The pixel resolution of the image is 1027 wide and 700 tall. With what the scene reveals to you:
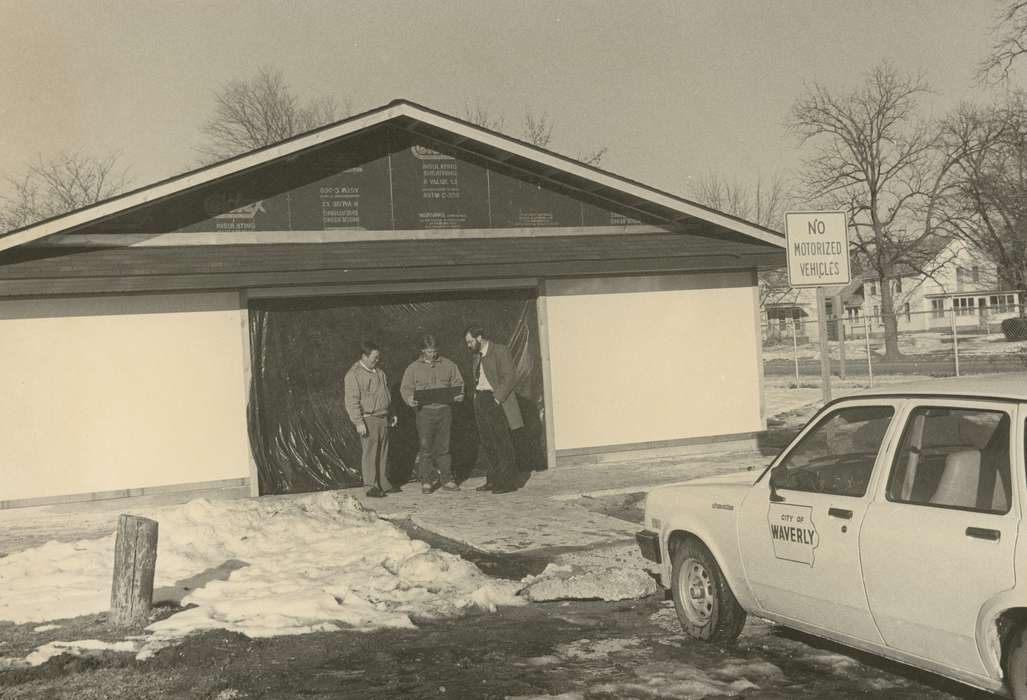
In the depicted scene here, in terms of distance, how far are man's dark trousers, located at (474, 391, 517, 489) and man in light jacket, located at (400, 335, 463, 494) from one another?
42 centimetres

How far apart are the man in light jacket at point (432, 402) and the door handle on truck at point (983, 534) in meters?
9.05

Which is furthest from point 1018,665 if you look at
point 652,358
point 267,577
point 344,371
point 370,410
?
point 652,358

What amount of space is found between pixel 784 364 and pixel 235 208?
3683 centimetres

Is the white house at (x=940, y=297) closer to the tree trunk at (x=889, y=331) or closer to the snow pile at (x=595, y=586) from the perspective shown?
the tree trunk at (x=889, y=331)

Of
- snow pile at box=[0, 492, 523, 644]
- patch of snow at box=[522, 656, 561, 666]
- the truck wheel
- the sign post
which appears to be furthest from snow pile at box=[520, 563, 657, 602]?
the sign post

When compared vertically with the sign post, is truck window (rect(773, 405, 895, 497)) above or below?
below

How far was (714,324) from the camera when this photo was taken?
15398mm

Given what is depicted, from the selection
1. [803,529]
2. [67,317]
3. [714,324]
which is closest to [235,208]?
[67,317]

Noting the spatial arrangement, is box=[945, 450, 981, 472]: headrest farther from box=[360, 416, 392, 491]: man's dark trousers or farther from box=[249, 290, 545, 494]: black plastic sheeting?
box=[249, 290, 545, 494]: black plastic sheeting

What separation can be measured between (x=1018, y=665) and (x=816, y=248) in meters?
5.41

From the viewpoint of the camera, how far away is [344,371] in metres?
13.7

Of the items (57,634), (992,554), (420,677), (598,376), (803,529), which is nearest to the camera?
(992,554)

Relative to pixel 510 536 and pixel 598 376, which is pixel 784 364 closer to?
pixel 598 376

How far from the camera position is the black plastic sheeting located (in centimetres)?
1334
